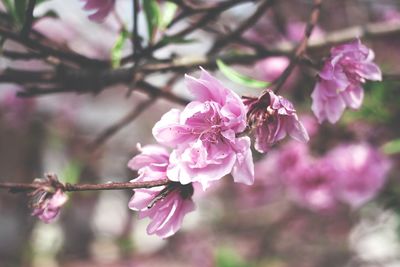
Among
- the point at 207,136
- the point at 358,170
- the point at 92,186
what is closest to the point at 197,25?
the point at 207,136

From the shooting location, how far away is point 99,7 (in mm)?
971

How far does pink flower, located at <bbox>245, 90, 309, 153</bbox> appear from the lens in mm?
646

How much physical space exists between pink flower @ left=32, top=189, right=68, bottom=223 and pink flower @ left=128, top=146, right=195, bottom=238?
0.10m

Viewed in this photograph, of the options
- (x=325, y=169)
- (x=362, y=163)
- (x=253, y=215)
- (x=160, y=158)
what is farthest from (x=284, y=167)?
(x=253, y=215)

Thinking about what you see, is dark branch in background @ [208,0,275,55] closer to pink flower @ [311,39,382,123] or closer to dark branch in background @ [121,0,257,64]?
dark branch in background @ [121,0,257,64]

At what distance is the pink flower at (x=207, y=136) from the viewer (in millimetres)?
630

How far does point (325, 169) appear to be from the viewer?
1.70 meters

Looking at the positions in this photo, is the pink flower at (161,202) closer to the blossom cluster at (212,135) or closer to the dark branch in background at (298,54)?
the blossom cluster at (212,135)

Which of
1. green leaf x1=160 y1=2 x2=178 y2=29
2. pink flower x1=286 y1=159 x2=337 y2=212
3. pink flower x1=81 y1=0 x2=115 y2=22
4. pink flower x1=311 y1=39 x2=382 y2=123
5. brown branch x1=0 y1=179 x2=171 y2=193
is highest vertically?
pink flower x1=286 y1=159 x2=337 y2=212

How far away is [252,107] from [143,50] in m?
0.41

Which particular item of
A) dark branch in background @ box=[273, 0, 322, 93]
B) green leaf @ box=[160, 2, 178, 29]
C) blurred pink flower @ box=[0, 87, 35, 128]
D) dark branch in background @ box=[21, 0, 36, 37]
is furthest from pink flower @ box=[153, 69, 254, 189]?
blurred pink flower @ box=[0, 87, 35, 128]

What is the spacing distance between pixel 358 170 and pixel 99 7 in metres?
1.03

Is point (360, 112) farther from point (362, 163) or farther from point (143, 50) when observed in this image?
point (143, 50)

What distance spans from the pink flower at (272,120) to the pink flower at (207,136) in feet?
0.13
